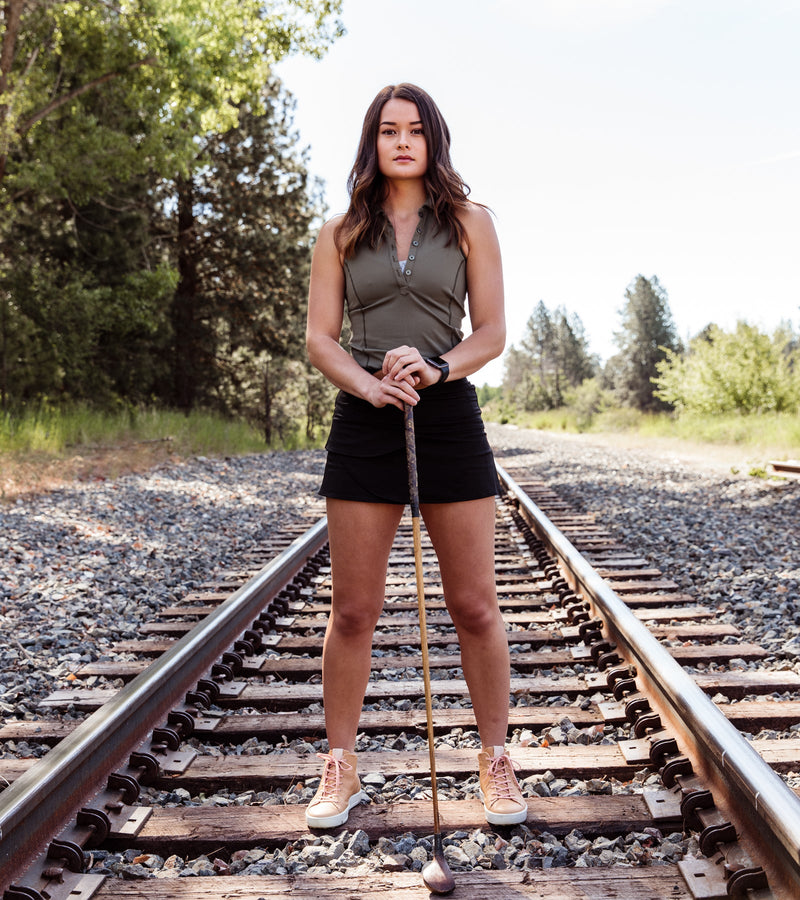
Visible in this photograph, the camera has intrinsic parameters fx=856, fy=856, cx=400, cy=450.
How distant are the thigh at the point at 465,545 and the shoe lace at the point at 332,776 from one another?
21.9 inches

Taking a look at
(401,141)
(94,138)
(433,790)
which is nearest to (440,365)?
(401,141)

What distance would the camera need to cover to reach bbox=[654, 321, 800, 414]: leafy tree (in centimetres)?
2534

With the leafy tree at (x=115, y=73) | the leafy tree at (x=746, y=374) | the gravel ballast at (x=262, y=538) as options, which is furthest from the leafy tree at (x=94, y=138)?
the leafy tree at (x=746, y=374)

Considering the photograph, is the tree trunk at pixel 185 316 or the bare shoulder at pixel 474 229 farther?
the tree trunk at pixel 185 316

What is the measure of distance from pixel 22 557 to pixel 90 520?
4.70ft

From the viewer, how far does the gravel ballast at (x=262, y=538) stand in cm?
218

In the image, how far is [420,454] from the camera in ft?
7.55

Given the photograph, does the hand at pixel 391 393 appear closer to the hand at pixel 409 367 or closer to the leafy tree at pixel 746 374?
the hand at pixel 409 367

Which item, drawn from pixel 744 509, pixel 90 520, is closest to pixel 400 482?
pixel 90 520

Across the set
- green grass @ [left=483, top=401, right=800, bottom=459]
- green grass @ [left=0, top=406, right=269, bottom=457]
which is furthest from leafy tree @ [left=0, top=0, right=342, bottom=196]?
green grass @ [left=483, top=401, right=800, bottom=459]

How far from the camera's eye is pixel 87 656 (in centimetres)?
390

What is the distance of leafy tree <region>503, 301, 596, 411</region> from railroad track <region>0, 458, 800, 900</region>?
310 ft

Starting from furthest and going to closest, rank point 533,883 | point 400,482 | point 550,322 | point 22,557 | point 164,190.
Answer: point 550,322
point 164,190
point 22,557
point 400,482
point 533,883

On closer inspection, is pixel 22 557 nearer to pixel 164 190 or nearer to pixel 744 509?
pixel 744 509
